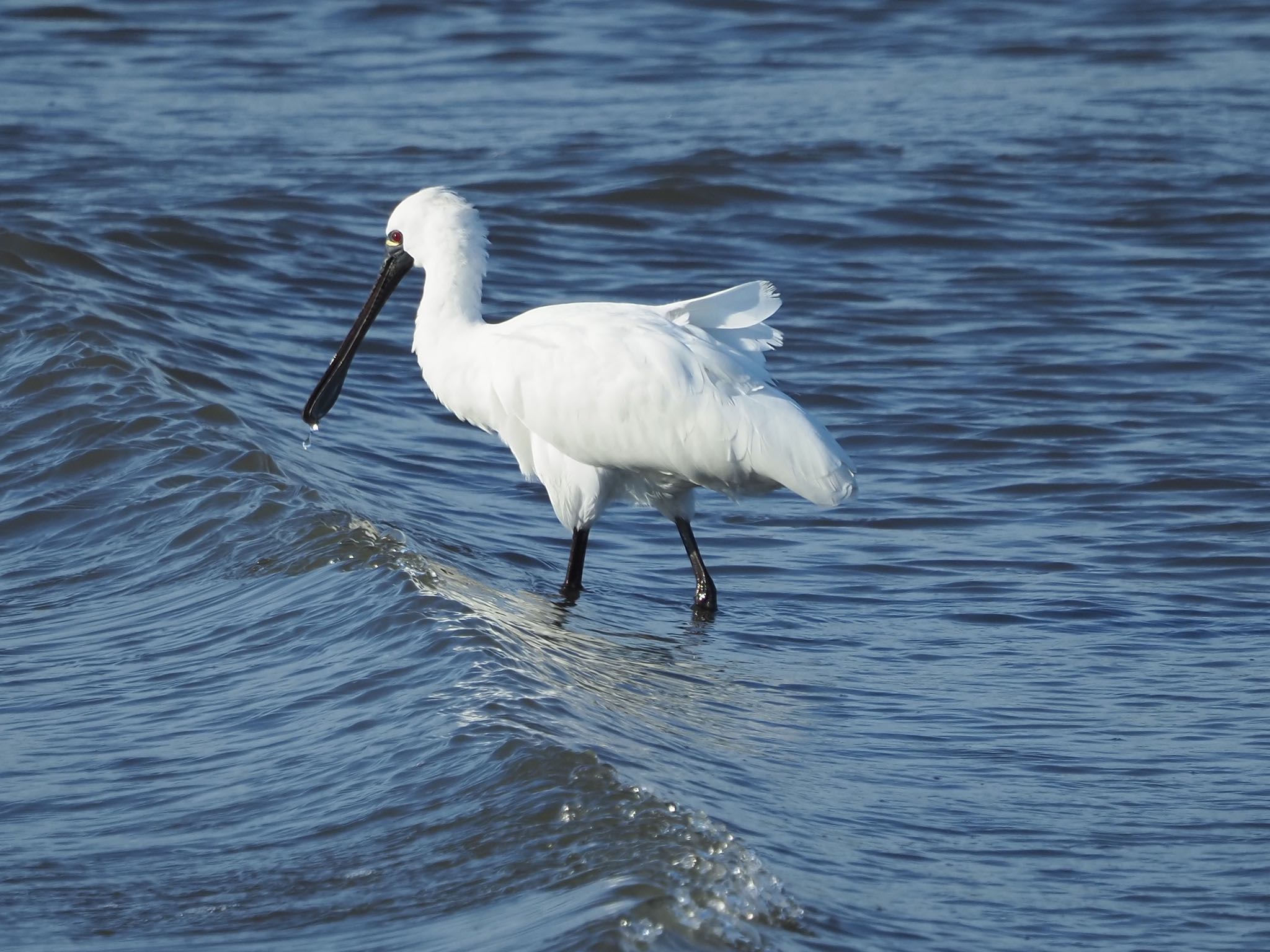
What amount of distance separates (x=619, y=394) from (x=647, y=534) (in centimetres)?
201

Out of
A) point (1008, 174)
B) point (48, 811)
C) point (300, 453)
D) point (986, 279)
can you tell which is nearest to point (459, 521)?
point (300, 453)

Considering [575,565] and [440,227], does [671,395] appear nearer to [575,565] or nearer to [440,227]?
[575,565]

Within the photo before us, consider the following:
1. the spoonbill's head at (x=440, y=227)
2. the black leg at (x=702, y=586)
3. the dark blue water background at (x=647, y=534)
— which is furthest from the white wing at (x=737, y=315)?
the dark blue water background at (x=647, y=534)

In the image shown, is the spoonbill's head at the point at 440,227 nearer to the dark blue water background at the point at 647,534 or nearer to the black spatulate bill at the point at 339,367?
the black spatulate bill at the point at 339,367

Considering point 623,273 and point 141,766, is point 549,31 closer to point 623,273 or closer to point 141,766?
point 623,273

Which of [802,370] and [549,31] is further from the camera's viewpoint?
[549,31]

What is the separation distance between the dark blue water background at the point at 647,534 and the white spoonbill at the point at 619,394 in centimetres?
57

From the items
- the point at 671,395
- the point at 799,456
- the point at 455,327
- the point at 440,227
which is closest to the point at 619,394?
the point at 671,395

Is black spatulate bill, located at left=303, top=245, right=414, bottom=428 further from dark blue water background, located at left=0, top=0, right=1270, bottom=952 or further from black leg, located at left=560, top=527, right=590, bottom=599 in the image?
black leg, located at left=560, top=527, right=590, bottom=599

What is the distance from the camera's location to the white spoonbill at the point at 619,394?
893 cm

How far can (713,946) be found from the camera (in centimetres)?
496

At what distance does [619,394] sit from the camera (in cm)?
912

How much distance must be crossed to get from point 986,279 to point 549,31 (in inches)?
393

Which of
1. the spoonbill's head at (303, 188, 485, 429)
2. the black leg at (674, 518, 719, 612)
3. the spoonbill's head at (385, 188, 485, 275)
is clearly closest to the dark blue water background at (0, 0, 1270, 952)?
the black leg at (674, 518, 719, 612)
